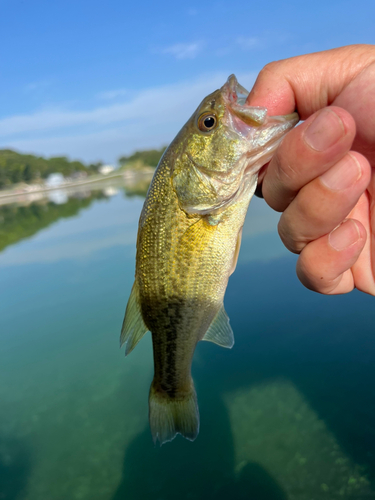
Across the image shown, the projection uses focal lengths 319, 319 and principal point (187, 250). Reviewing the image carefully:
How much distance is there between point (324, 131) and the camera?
57.5 inches

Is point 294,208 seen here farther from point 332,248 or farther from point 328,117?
point 328,117

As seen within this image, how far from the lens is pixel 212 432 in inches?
215

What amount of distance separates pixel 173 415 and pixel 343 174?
6.87 ft

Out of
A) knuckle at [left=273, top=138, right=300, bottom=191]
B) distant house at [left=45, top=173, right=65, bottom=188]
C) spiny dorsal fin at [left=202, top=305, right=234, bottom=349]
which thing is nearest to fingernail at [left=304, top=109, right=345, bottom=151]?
knuckle at [left=273, top=138, right=300, bottom=191]

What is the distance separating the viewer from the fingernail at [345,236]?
6.41 feet

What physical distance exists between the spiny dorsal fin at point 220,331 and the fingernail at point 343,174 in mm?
1146

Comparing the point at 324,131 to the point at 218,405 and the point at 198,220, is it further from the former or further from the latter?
the point at 218,405

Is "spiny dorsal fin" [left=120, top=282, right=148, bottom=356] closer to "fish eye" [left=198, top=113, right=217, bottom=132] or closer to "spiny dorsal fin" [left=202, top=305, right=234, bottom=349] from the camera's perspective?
"spiny dorsal fin" [left=202, top=305, right=234, bottom=349]

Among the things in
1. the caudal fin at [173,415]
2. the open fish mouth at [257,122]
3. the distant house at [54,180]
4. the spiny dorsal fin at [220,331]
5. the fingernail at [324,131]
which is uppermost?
the distant house at [54,180]

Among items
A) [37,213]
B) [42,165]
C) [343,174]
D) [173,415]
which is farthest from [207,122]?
[42,165]

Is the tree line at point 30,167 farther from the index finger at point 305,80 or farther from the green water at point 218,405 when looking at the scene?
the index finger at point 305,80

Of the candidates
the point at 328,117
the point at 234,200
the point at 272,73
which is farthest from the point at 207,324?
the point at 272,73

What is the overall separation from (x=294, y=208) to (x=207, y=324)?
Result: 3.38ft

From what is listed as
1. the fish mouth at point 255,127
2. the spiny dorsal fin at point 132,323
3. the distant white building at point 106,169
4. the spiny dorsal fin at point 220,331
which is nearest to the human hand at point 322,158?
the fish mouth at point 255,127
